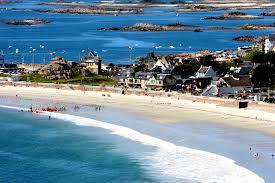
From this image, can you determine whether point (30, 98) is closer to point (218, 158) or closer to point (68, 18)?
point (218, 158)

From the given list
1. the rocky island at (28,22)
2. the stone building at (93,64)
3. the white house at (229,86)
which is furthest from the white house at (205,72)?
the rocky island at (28,22)

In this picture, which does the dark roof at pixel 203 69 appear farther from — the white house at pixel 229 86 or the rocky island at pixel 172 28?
the rocky island at pixel 172 28

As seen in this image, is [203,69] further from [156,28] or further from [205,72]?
[156,28]

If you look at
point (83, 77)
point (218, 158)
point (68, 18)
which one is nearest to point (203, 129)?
point (218, 158)

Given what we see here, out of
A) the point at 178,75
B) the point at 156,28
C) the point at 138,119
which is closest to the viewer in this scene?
the point at 138,119

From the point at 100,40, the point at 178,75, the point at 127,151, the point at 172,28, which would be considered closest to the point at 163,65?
the point at 178,75
